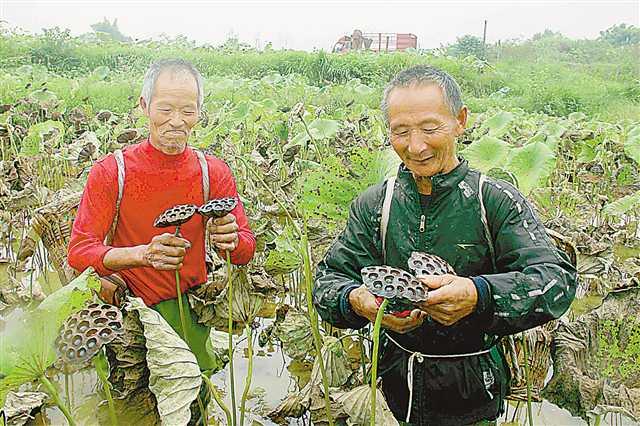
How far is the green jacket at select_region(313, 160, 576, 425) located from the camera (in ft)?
4.21

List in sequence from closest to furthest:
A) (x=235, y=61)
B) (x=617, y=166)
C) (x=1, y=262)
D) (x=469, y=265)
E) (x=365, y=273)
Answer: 1. (x=365, y=273)
2. (x=469, y=265)
3. (x=1, y=262)
4. (x=617, y=166)
5. (x=235, y=61)

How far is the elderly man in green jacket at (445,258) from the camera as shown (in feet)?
4.19

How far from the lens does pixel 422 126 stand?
136cm

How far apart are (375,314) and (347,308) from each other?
0.32 feet

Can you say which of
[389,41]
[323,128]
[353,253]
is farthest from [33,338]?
[389,41]

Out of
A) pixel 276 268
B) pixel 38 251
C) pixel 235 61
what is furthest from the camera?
pixel 235 61

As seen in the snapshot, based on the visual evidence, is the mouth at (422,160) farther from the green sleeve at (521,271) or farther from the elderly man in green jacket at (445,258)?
the green sleeve at (521,271)

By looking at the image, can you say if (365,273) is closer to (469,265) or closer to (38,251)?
(469,265)

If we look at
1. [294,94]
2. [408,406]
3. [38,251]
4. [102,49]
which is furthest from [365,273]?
[102,49]

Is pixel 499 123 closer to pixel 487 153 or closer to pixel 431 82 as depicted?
pixel 487 153

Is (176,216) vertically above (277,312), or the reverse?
(176,216)

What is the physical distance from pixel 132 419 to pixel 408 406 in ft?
3.03

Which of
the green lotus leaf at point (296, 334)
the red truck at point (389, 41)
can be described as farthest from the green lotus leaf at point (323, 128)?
the red truck at point (389, 41)

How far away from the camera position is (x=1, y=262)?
2.99 meters
